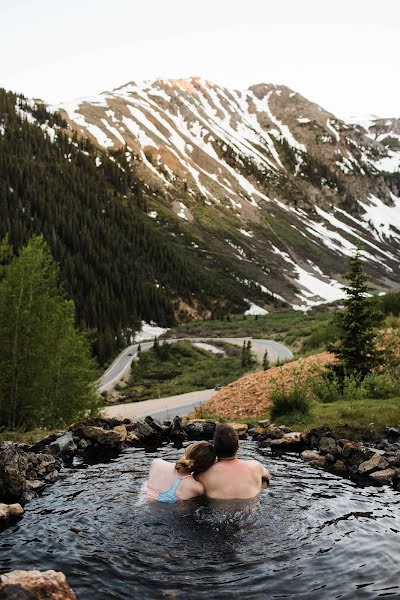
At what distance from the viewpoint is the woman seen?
31.6 ft

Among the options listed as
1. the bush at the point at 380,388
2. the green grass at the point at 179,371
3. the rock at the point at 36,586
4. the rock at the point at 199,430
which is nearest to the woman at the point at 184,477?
the rock at the point at 36,586

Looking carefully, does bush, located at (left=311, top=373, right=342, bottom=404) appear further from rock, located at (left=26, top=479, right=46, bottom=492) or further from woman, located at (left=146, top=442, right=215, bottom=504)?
rock, located at (left=26, top=479, right=46, bottom=492)

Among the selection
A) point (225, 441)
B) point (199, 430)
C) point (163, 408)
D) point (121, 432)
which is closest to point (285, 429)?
point (199, 430)

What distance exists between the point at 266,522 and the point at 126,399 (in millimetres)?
43033

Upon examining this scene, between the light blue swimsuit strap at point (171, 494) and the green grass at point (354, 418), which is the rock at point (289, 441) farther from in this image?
the light blue swimsuit strap at point (171, 494)

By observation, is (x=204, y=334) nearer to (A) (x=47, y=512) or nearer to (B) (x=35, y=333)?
(B) (x=35, y=333)

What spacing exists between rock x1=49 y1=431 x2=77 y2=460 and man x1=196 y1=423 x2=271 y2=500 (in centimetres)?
616

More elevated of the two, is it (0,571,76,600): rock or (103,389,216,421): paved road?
(0,571,76,600): rock

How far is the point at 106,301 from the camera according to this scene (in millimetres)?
128375

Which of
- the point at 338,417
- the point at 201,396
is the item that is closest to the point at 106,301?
the point at 201,396

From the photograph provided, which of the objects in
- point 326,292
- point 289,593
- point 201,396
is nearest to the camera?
point 289,593

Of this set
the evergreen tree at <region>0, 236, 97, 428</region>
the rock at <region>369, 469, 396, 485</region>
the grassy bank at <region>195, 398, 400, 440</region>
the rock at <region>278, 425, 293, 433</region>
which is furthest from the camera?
the evergreen tree at <region>0, 236, 97, 428</region>

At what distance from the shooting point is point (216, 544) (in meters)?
8.56

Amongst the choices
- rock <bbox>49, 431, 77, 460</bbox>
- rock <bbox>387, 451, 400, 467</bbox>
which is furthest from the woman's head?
rock <bbox>49, 431, 77, 460</bbox>
